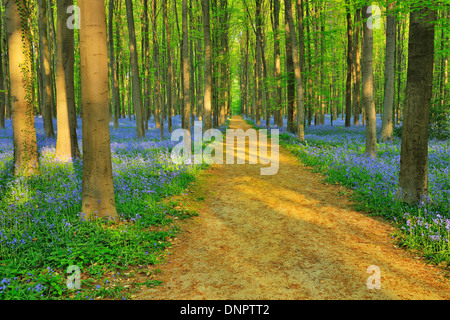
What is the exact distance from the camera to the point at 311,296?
3.60 metres

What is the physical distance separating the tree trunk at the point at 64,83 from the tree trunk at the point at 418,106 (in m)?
10.4

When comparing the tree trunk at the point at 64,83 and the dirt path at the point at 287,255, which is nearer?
the dirt path at the point at 287,255

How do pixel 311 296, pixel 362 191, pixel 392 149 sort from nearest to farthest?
pixel 311 296
pixel 362 191
pixel 392 149

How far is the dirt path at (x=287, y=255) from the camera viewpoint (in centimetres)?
375

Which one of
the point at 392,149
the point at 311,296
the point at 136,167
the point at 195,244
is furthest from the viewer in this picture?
the point at 392,149

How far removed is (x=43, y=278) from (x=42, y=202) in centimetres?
312

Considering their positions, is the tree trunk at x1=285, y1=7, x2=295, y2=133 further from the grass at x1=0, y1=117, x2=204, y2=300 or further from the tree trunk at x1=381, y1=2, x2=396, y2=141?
the grass at x1=0, y1=117, x2=204, y2=300

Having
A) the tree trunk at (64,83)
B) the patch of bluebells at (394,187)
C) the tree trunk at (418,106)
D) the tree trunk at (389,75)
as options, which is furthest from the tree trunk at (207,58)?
the tree trunk at (418,106)

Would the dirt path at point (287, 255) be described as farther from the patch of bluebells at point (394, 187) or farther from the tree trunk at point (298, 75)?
the tree trunk at point (298, 75)

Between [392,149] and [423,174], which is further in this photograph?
[392,149]

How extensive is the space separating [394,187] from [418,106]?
2.29 meters

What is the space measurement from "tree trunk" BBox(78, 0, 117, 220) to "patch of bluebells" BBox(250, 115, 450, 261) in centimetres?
577

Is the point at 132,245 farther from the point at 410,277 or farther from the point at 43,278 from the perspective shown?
the point at 410,277
